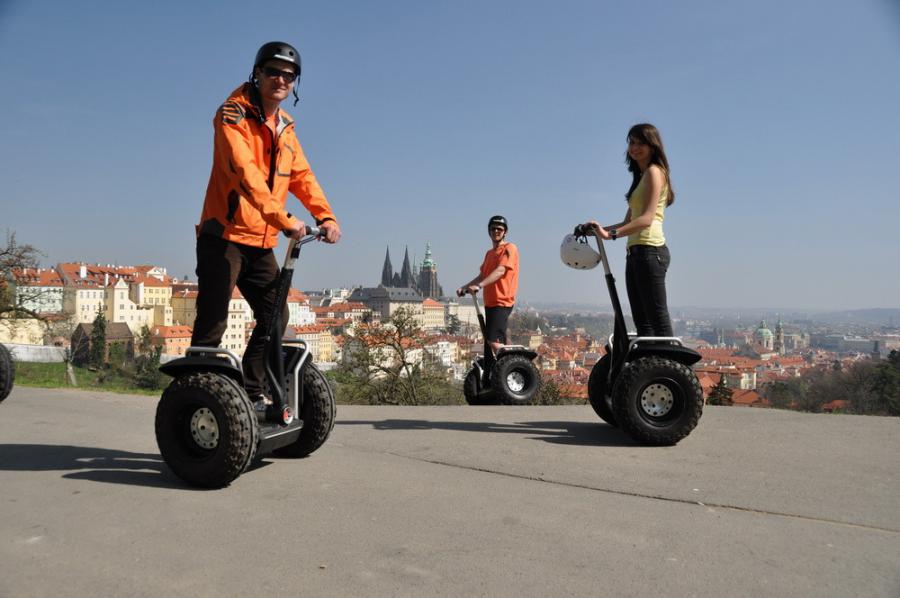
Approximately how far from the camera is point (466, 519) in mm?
2664

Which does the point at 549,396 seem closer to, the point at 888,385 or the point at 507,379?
the point at 507,379

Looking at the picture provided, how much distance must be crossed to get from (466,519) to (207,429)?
4.63 feet

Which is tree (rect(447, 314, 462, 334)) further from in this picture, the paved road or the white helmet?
the paved road

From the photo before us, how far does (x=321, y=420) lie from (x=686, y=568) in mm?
2239

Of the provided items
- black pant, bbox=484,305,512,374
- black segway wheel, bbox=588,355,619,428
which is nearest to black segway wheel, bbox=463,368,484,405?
black pant, bbox=484,305,512,374

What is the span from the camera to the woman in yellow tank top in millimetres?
4504

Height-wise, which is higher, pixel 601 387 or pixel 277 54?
pixel 277 54

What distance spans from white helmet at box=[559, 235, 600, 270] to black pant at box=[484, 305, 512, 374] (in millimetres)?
2515

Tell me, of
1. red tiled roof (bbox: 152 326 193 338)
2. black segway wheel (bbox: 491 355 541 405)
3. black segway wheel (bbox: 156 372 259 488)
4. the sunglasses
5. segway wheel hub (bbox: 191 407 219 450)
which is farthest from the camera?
red tiled roof (bbox: 152 326 193 338)

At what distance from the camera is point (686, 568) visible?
2.15 m

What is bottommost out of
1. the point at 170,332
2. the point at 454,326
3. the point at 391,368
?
the point at 170,332

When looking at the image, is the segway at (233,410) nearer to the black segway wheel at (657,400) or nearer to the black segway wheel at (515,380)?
the black segway wheel at (657,400)

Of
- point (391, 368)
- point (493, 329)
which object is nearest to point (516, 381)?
point (493, 329)

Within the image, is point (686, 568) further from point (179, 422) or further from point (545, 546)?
point (179, 422)
